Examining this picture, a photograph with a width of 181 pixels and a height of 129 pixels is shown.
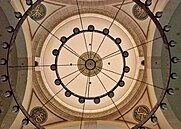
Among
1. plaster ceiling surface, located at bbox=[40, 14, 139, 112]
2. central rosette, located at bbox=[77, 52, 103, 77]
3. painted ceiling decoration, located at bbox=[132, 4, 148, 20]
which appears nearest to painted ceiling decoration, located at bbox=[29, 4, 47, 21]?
plaster ceiling surface, located at bbox=[40, 14, 139, 112]

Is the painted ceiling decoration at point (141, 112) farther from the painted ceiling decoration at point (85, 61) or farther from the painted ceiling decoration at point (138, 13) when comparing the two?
the painted ceiling decoration at point (138, 13)

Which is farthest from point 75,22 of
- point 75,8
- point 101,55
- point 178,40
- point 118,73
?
point 178,40

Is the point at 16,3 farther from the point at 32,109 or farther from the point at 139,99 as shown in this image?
the point at 139,99

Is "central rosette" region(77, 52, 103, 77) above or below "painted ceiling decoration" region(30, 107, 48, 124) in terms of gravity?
above

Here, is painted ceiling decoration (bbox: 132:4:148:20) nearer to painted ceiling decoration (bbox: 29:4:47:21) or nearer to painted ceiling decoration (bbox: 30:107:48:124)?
painted ceiling decoration (bbox: 29:4:47:21)

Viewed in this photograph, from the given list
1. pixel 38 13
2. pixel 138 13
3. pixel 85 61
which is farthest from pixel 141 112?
pixel 38 13

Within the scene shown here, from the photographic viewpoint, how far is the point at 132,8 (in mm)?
8539

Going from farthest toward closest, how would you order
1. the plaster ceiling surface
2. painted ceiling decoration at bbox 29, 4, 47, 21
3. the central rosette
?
the central rosette → the plaster ceiling surface → painted ceiling decoration at bbox 29, 4, 47, 21

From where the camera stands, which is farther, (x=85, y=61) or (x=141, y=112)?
(x=141, y=112)

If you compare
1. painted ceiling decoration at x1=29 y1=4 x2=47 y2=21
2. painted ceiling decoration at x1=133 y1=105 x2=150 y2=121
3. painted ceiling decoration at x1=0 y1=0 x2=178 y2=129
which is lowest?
painted ceiling decoration at x1=133 y1=105 x2=150 y2=121

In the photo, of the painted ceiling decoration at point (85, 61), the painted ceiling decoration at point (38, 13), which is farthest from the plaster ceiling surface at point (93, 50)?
the painted ceiling decoration at point (38, 13)

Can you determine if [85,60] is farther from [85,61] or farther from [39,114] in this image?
[39,114]

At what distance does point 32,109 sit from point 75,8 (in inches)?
105

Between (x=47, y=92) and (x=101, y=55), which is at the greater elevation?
(x=101, y=55)
